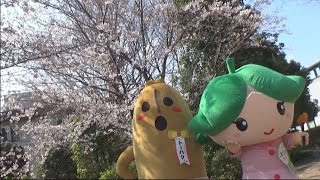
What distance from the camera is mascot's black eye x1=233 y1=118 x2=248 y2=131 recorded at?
520 centimetres

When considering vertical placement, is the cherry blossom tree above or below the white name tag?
above

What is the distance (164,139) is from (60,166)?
25.4 ft

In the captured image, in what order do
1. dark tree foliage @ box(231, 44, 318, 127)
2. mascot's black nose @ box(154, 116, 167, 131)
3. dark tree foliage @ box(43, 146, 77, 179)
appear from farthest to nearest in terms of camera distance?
dark tree foliage @ box(231, 44, 318, 127)
dark tree foliage @ box(43, 146, 77, 179)
mascot's black nose @ box(154, 116, 167, 131)

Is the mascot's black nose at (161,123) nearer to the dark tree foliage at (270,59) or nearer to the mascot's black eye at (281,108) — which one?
the mascot's black eye at (281,108)

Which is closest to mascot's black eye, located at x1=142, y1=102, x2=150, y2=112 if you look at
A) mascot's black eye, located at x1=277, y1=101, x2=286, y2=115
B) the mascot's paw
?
the mascot's paw

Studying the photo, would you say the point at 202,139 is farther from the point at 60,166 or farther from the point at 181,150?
the point at 60,166

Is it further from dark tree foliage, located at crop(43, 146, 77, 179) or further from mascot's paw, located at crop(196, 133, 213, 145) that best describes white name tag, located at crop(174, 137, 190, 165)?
dark tree foliage, located at crop(43, 146, 77, 179)

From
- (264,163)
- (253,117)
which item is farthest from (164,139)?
(264,163)

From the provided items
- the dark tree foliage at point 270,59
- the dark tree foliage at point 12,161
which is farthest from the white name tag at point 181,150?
the dark tree foliage at point 270,59

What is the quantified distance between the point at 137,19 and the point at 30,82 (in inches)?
123

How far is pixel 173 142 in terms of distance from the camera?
5477mm

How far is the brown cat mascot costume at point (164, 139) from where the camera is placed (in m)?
5.44

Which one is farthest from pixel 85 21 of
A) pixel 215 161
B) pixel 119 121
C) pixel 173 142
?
pixel 173 142

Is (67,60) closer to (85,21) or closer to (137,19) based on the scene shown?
(85,21)
